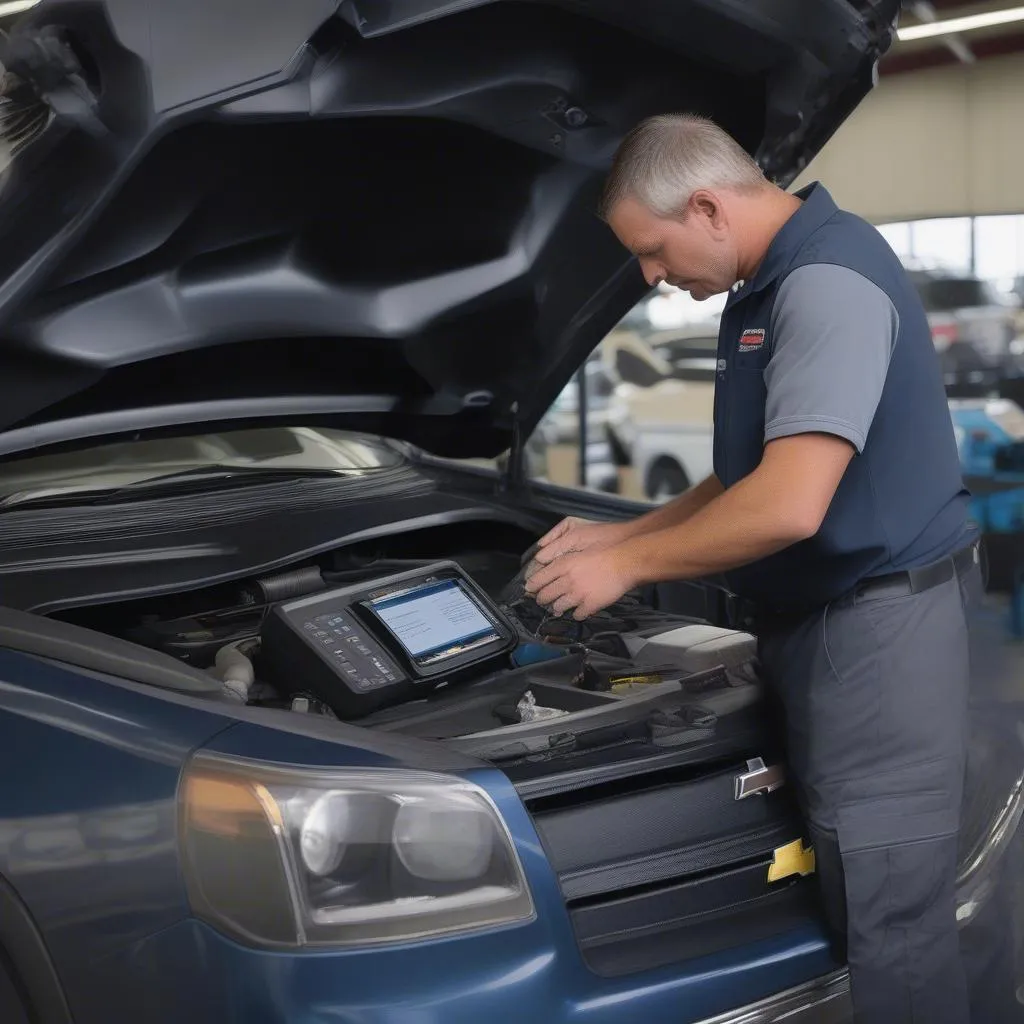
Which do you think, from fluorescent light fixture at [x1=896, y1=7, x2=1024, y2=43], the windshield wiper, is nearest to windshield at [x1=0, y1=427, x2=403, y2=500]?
the windshield wiper

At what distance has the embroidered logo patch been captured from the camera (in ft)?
5.09

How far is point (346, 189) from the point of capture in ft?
6.89

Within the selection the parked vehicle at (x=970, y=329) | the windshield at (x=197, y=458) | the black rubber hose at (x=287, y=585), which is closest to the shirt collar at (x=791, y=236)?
the black rubber hose at (x=287, y=585)

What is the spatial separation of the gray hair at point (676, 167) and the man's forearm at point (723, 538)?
13.9 inches

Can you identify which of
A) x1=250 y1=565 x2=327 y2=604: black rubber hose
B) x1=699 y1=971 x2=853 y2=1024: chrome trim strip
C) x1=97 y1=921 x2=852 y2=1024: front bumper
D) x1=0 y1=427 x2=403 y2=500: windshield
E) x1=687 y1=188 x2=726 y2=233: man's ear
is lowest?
x1=699 y1=971 x2=853 y2=1024: chrome trim strip

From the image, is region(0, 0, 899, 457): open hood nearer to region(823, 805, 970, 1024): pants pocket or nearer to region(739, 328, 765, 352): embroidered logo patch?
region(739, 328, 765, 352): embroidered logo patch

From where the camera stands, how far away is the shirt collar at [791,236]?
1530mm

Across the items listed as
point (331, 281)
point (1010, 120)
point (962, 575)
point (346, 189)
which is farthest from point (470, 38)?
point (1010, 120)

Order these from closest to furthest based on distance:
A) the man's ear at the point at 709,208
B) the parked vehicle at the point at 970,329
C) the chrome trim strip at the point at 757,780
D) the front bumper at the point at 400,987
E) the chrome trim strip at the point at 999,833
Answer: the front bumper at the point at 400,987
the man's ear at the point at 709,208
the chrome trim strip at the point at 757,780
the chrome trim strip at the point at 999,833
the parked vehicle at the point at 970,329

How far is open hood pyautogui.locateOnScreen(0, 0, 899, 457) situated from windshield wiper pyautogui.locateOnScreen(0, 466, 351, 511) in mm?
107

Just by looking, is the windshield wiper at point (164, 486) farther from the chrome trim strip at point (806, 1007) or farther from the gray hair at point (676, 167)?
the chrome trim strip at point (806, 1007)

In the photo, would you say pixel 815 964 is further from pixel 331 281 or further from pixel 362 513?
pixel 331 281

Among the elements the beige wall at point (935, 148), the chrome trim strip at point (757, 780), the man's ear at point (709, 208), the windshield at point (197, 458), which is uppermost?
the beige wall at point (935, 148)

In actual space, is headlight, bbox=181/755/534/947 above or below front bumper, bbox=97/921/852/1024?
above
